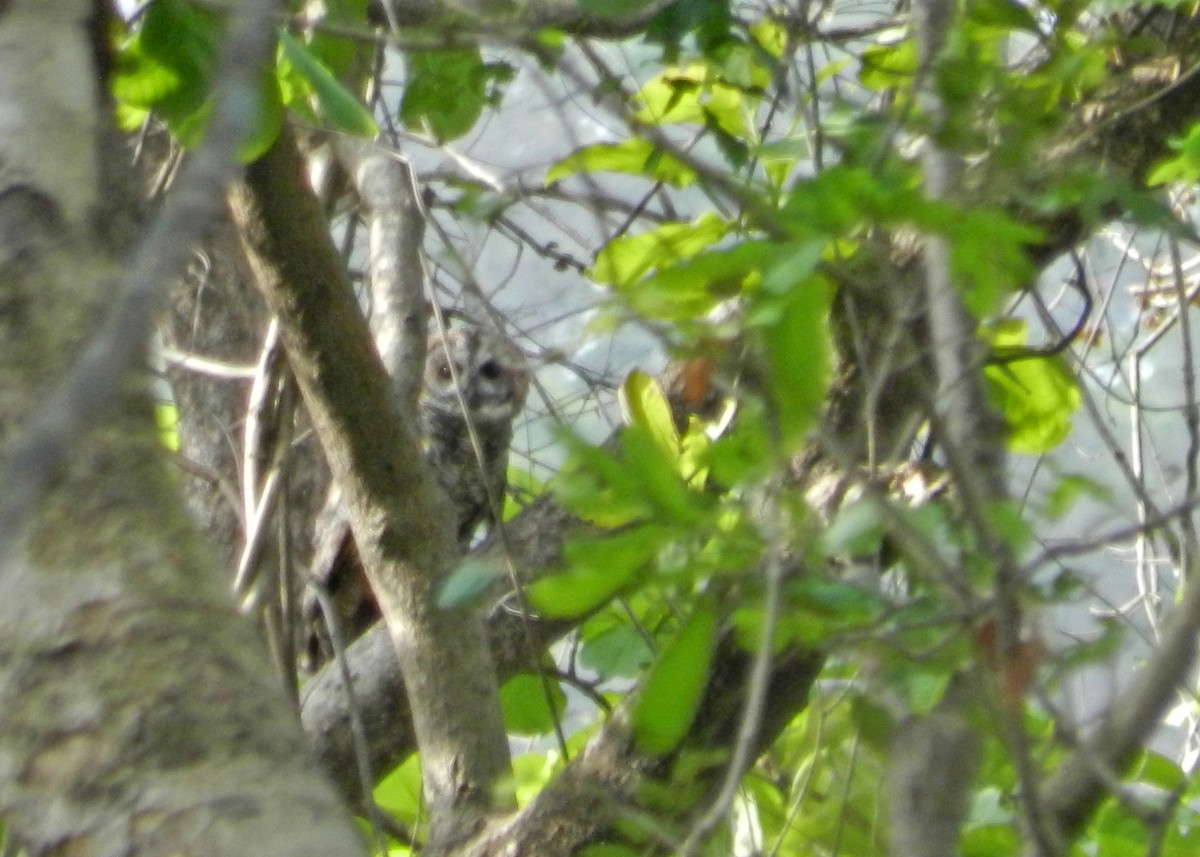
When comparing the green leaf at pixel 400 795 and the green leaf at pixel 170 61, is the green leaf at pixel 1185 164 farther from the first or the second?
the green leaf at pixel 400 795

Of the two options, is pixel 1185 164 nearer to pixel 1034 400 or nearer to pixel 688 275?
pixel 1034 400

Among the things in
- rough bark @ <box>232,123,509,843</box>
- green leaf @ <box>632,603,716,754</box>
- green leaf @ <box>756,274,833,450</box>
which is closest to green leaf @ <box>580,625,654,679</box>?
rough bark @ <box>232,123,509,843</box>

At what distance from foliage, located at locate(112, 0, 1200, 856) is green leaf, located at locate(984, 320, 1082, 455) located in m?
0.07

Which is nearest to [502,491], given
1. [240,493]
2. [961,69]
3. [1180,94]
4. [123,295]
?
[240,493]

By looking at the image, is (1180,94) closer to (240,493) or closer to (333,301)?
(333,301)

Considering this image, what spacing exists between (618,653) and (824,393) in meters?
0.93

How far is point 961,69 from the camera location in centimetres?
80

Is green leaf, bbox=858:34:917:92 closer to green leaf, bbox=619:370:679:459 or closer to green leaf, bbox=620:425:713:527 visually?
green leaf, bbox=619:370:679:459

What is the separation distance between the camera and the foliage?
2.14ft

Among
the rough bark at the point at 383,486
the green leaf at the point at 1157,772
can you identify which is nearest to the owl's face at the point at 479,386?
the rough bark at the point at 383,486

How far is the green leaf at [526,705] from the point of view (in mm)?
1852

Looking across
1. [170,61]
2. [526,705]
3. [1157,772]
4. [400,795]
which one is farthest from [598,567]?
[400,795]

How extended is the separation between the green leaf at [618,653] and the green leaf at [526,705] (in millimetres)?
247

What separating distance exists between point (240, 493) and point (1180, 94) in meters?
1.30
